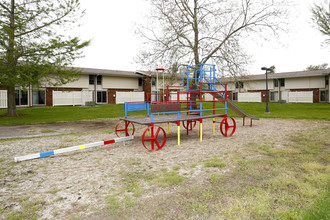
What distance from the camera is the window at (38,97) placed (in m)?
28.6

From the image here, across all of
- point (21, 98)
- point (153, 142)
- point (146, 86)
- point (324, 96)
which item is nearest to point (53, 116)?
point (21, 98)

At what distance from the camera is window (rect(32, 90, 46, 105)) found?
28.6 meters

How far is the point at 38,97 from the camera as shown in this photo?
29016 millimetres

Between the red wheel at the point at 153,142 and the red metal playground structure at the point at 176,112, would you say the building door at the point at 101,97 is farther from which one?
the red wheel at the point at 153,142

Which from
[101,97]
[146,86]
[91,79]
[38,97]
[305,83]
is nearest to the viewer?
[38,97]

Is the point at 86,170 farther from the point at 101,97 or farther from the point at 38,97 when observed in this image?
the point at 101,97

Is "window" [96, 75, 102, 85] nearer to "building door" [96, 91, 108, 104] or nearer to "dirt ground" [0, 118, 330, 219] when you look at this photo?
"building door" [96, 91, 108, 104]

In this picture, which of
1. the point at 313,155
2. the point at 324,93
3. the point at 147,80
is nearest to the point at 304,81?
the point at 324,93

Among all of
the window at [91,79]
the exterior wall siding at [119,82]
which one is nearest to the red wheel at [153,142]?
the window at [91,79]

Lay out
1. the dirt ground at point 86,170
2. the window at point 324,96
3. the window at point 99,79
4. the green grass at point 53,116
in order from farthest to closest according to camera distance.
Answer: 1. the window at point 324,96
2. the window at point 99,79
3. the green grass at point 53,116
4. the dirt ground at point 86,170

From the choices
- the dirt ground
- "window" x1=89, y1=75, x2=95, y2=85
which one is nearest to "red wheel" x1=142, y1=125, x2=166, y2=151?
the dirt ground

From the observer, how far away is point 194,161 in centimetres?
583

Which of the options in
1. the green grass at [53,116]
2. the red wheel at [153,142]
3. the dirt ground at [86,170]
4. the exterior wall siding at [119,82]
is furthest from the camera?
the exterior wall siding at [119,82]

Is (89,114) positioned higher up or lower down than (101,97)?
lower down
